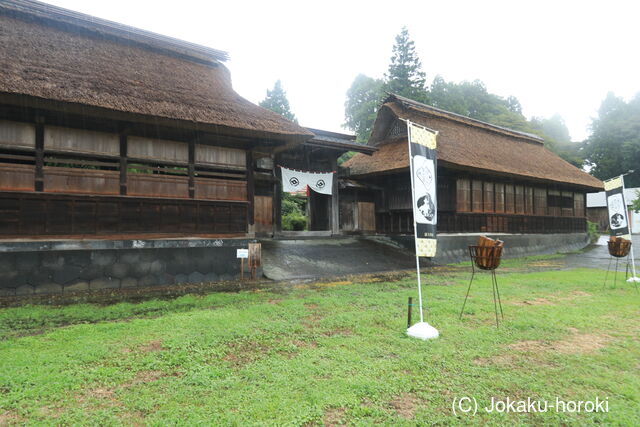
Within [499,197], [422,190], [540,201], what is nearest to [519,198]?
[499,197]

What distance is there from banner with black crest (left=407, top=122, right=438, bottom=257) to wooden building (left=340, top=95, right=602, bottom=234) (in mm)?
9795

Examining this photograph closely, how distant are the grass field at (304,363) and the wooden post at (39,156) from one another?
133 inches

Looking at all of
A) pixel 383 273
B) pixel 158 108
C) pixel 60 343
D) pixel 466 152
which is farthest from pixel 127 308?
pixel 466 152

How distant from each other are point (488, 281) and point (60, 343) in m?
9.94

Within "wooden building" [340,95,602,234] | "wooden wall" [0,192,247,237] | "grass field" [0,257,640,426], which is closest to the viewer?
"grass field" [0,257,640,426]

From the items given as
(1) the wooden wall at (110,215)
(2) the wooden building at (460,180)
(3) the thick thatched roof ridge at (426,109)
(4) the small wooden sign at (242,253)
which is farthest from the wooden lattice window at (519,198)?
(4) the small wooden sign at (242,253)

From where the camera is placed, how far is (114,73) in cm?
975

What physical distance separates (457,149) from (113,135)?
558 inches

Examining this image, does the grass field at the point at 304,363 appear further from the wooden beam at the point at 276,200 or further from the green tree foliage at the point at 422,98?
the green tree foliage at the point at 422,98

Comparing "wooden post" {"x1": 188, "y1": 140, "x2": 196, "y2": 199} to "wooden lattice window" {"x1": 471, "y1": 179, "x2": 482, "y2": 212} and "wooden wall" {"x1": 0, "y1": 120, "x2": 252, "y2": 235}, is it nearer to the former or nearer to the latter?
"wooden wall" {"x1": 0, "y1": 120, "x2": 252, "y2": 235}

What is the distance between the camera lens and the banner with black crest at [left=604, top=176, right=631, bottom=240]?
9961 millimetres

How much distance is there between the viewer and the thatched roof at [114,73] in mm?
8203

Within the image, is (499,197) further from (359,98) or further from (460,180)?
(359,98)

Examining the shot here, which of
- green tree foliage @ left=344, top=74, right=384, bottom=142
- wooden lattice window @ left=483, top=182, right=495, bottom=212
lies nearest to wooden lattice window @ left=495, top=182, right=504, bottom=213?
wooden lattice window @ left=483, top=182, right=495, bottom=212
